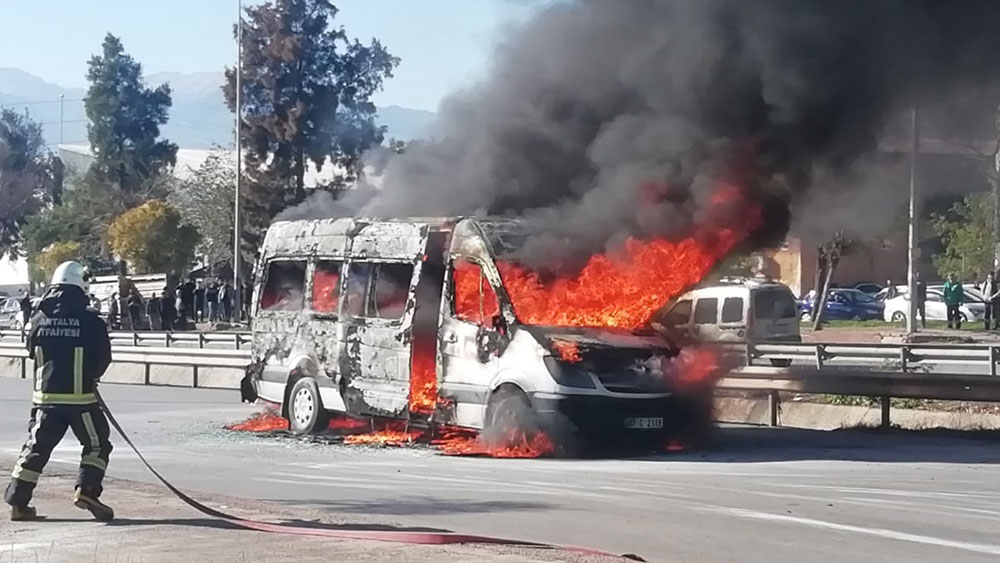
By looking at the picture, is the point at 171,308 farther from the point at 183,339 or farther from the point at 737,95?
the point at 737,95

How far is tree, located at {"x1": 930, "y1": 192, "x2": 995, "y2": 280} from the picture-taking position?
40062 mm

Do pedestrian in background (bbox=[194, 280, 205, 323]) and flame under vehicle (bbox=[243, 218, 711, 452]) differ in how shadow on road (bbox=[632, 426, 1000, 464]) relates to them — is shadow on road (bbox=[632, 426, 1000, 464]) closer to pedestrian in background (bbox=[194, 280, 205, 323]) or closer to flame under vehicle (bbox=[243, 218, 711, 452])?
flame under vehicle (bbox=[243, 218, 711, 452])

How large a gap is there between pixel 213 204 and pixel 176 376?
33702 millimetres

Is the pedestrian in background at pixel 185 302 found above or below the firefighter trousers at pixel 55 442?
above

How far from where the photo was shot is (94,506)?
31.0ft

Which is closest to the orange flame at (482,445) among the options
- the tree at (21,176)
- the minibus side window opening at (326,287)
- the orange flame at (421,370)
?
the orange flame at (421,370)

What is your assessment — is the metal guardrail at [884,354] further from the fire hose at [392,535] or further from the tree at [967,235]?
the tree at [967,235]

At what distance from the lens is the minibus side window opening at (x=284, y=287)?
16.5 meters

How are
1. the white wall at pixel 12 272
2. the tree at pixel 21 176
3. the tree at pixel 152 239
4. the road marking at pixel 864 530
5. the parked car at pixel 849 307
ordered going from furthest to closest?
the white wall at pixel 12 272
the tree at pixel 21 176
the tree at pixel 152 239
the parked car at pixel 849 307
the road marking at pixel 864 530

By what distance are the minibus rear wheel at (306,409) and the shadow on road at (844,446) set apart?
3939 millimetres

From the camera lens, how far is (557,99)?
56.2 ft

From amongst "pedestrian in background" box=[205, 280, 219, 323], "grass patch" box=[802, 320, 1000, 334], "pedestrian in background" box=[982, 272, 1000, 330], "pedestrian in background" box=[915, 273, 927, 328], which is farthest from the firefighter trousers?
"pedestrian in background" box=[205, 280, 219, 323]

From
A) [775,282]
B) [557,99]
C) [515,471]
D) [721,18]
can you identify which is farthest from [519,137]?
[775,282]

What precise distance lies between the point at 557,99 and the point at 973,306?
30.8 m
